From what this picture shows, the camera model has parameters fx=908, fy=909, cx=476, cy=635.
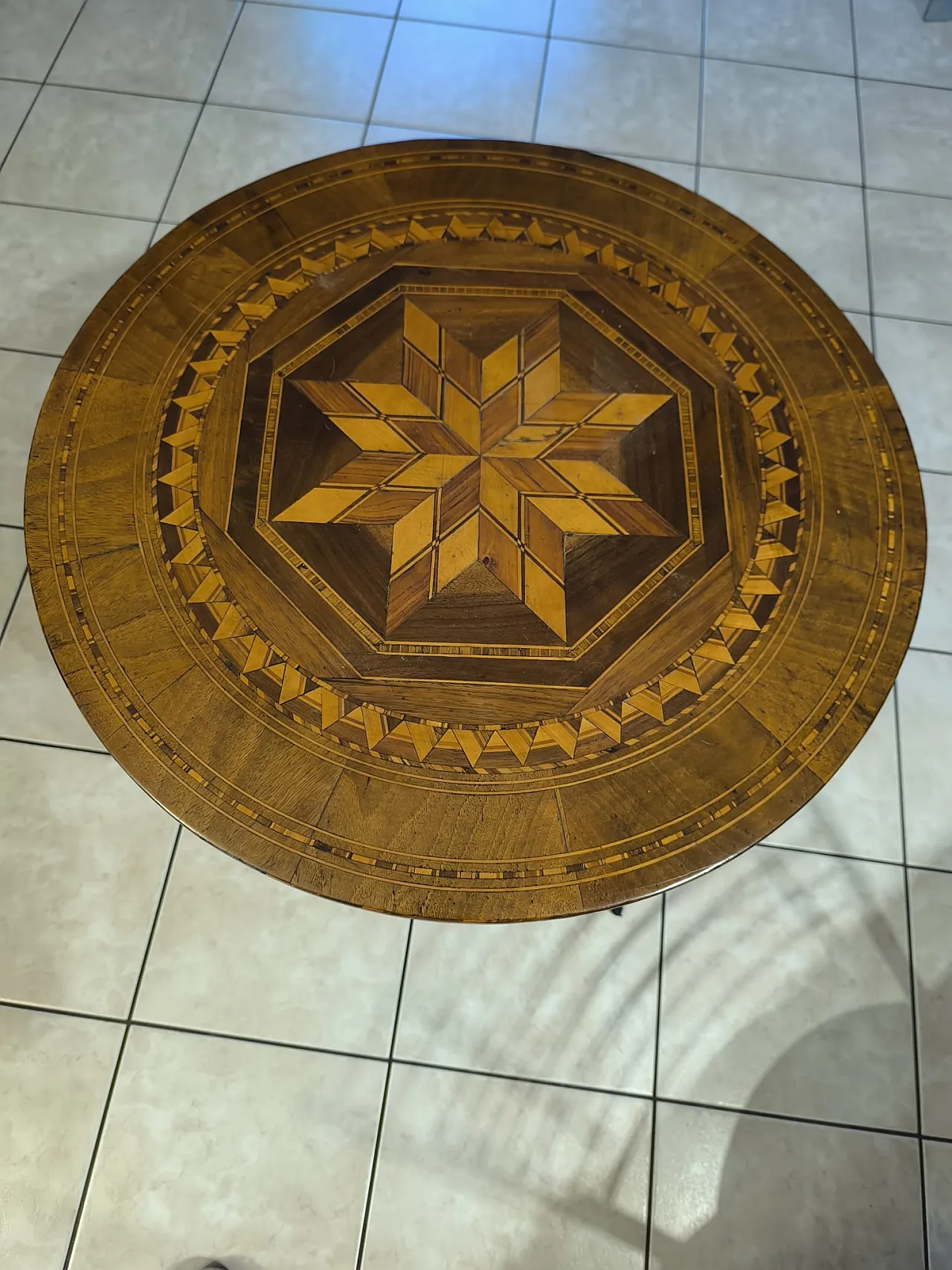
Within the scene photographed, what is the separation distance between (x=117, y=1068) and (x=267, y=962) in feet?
0.76

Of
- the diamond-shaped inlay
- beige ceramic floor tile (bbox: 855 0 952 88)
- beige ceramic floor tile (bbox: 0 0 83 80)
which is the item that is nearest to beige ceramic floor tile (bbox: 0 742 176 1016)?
the diamond-shaped inlay

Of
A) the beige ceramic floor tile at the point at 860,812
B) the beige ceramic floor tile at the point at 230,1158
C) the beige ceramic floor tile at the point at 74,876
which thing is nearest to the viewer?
the beige ceramic floor tile at the point at 230,1158

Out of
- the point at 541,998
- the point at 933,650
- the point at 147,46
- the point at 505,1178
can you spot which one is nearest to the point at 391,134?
the point at 147,46

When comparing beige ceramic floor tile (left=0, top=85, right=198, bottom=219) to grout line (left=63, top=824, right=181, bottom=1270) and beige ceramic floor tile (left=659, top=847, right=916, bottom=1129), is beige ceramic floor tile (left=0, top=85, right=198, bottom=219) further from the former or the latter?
beige ceramic floor tile (left=659, top=847, right=916, bottom=1129)

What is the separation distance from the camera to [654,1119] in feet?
3.98

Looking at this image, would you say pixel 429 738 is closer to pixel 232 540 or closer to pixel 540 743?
pixel 540 743

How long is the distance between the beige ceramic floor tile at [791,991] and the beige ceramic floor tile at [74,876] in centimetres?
76

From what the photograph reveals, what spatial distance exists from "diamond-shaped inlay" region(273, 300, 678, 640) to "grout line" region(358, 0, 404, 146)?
2.30 ft

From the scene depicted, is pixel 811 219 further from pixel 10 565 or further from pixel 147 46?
pixel 10 565

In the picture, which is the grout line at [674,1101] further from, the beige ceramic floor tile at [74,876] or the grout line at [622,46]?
the grout line at [622,46]

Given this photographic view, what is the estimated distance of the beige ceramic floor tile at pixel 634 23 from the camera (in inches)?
82.5

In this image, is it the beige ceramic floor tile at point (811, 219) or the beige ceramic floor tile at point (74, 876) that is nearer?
the beige ceramic floor tile at point (74, 876)

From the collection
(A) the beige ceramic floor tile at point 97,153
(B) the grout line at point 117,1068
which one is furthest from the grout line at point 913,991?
(A) the beige ceramic floor tile at point 97,153

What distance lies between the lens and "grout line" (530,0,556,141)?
1.95 metres
